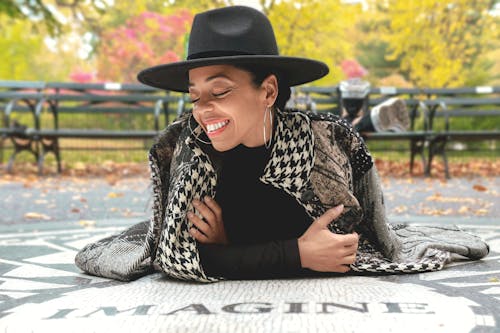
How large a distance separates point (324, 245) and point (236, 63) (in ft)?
2.80

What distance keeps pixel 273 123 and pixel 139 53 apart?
17.1m

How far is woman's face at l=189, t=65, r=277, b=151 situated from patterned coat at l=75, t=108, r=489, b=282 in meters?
0.18

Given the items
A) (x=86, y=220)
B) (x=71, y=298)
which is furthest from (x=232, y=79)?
(x=86, y=220)

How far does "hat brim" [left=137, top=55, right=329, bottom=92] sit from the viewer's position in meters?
2.69

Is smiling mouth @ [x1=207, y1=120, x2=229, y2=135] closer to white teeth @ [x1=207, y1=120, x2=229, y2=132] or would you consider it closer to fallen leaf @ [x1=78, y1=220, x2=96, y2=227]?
white teeth @ [x1=207, y1=120, x2=229, y2=132]

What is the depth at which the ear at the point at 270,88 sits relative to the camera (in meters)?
2.87

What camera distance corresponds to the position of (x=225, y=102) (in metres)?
2.78

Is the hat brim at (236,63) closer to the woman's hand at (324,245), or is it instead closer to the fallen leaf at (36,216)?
the woman's hand at (324,245)

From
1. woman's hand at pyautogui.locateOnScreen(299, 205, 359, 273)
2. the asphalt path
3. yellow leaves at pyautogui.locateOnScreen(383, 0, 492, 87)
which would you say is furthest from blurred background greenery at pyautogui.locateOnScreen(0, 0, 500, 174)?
woman's hand at pyautogui.locateOnScreen(299, 205, 359, 273)

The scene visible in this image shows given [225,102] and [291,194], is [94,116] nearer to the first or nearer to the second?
[291,194]

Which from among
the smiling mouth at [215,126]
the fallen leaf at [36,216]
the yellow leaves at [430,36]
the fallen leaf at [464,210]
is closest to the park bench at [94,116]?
the fallen leaf at [36,216]

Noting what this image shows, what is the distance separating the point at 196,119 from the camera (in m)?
2.87

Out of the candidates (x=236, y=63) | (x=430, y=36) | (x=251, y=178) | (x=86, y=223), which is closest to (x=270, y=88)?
(x=236, y=63)

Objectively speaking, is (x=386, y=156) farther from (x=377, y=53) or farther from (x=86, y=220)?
(x=377, y=53)
